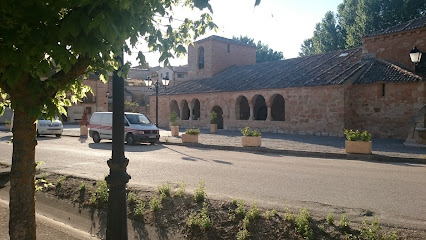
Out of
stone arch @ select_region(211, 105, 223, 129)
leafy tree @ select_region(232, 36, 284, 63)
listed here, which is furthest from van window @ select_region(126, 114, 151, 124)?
leafy tree @ select_region(232, 36, 284, 63)

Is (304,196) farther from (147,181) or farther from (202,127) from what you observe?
(202,127)

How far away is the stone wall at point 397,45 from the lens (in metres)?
18.8

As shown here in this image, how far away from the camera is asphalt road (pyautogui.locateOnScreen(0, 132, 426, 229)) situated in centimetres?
509

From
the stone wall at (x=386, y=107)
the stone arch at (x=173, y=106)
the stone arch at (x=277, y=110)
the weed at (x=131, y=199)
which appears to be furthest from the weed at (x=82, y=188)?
the stone arch at (x=173, y=106)

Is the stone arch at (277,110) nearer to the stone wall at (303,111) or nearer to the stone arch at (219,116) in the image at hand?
the stone wall at (303,111)

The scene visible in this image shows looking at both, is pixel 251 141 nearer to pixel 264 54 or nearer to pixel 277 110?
pixel 277 110

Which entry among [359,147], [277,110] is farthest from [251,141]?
[277,110]

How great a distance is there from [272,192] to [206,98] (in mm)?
24098

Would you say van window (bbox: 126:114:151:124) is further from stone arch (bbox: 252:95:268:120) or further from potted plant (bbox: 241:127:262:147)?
stone arch (bbox: 252:95:268:120)

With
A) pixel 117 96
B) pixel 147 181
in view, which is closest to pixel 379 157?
pixel 147 181

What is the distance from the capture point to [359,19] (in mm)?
31609

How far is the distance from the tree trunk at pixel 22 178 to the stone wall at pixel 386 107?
19.5m

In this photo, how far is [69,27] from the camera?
2.02m

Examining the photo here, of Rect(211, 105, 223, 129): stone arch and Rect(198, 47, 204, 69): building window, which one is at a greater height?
Rect(198, 47, 204, 69): building window
